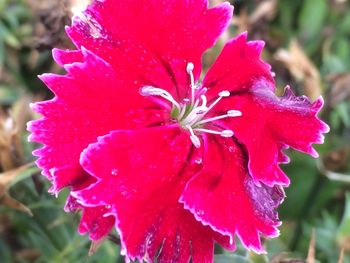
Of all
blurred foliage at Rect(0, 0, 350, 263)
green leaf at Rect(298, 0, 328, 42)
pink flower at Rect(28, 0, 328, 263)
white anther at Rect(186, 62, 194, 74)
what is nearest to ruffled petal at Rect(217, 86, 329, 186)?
pink flower at Rect(28, 0, 328, 263)

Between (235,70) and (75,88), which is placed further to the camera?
(235,70)

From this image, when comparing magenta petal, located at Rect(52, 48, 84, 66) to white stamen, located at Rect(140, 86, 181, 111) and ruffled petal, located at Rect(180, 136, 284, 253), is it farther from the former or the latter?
ruffled petal, located at Rect(180, 136, 284, 253)

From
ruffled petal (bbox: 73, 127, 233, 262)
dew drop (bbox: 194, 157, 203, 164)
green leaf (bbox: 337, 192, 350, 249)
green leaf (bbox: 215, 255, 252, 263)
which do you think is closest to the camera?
ruffled petal (bbox: 73, 127, 233, 262)

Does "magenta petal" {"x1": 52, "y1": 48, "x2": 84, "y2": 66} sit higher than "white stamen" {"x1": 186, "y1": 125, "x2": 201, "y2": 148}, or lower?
higher

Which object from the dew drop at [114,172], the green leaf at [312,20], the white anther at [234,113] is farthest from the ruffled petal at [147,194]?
the green leaf at [312,20]

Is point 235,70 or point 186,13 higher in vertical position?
point 186,13

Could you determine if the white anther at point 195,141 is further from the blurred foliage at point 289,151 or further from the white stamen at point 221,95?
the blurred foliage at point 289,151

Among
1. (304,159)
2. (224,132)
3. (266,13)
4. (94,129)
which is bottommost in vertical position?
(304,159)

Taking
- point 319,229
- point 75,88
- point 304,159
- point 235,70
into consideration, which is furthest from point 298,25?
point 75,88

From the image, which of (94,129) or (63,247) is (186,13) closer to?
(94,129)
